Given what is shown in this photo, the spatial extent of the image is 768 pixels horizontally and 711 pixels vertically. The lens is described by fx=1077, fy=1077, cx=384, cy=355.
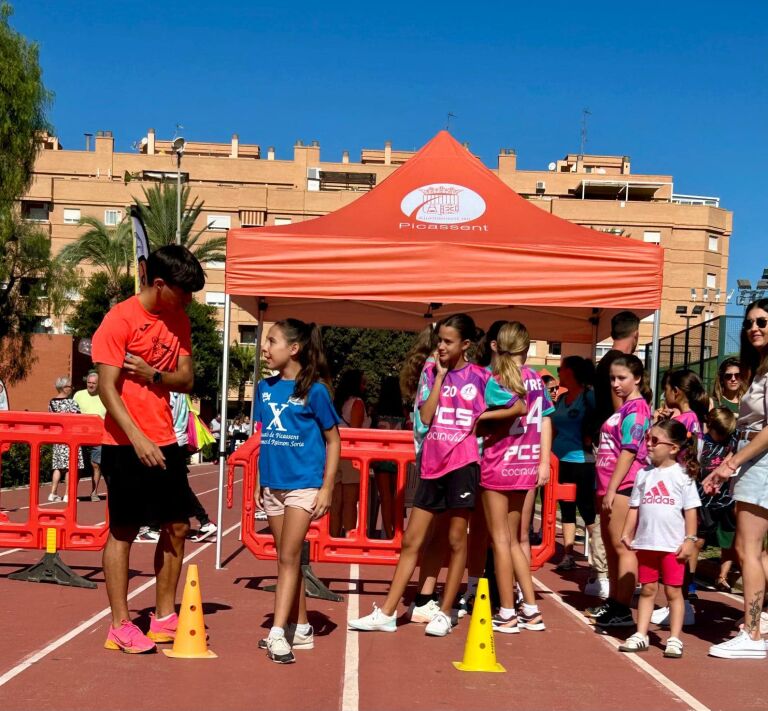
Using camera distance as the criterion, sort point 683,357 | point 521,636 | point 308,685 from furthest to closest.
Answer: point 683,357 < point 521,636 < point 308,685

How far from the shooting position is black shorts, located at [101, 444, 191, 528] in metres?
5.94

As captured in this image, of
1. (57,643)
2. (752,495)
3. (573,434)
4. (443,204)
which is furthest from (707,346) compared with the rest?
(57,643)

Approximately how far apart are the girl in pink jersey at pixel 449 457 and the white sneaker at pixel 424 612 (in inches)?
9.7

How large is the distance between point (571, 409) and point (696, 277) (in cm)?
8228

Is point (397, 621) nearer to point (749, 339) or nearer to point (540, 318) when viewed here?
point (749, 339)

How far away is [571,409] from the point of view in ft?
31.6

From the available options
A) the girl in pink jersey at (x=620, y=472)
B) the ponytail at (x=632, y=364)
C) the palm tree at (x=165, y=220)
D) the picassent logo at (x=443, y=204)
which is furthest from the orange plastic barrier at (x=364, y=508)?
the palm tree at (x=165, y=220)

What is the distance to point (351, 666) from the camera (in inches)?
234

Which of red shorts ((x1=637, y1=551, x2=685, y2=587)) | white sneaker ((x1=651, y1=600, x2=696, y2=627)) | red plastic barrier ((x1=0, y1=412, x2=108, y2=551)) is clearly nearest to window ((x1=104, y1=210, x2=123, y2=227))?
red plastic barrier ((x1=0, y1=412, x2=108, y2=551))

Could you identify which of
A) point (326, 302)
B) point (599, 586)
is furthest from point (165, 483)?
point (326, 302)

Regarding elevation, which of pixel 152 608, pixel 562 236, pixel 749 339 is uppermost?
pixel 562 236

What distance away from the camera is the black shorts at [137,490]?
594 centimetres

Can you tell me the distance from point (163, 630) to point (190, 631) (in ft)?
1.06

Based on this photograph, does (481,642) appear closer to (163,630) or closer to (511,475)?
(511,475)
